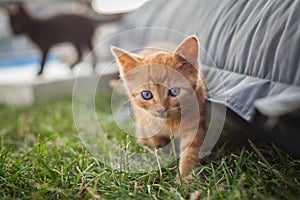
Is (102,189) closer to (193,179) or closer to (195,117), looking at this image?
(193,179)

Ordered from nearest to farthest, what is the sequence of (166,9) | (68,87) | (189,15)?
(189,15), (166,9), (68,87)

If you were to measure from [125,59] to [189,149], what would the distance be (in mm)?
314

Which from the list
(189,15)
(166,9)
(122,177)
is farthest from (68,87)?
(122,177)

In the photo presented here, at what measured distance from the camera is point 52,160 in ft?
3.39

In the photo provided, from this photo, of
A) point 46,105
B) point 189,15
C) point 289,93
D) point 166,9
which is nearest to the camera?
point 289,93

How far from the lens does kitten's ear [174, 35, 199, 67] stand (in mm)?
914

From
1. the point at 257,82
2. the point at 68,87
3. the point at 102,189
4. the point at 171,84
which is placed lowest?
the point at 68,87

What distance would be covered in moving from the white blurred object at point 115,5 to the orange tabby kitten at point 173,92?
135 cm

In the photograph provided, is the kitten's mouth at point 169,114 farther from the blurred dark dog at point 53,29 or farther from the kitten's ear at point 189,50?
the blurred dark dog at point 53,29

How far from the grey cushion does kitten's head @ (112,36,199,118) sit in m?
0.09

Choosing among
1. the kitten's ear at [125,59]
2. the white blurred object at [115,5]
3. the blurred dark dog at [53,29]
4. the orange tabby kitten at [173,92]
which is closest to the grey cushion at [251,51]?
the orange tabby kitten at [173,92]

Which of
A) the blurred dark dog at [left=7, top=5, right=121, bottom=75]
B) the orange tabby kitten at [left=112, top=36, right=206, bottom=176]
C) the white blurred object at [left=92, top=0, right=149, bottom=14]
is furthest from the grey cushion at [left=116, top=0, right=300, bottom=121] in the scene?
the blurred dark dog at [left=7, top=5, right=121, bottom=75]

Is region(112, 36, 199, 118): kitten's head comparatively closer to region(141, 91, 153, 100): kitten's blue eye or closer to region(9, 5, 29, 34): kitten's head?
region(141, 91, 153, 100): kitten's blue eye

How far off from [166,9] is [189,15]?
37 centimetres
